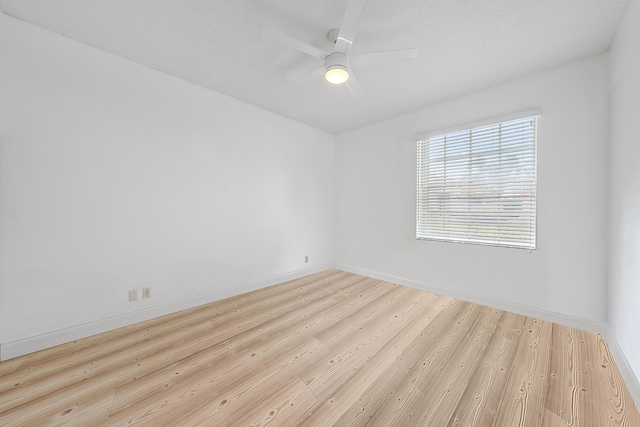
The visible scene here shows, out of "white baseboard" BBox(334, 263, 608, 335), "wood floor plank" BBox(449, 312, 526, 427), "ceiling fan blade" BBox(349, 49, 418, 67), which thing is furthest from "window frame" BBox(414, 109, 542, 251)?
"ceiling fan blade" BBox(349, 49, 418, 67)

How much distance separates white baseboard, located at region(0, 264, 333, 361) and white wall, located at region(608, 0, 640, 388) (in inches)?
143

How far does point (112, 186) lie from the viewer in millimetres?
2295

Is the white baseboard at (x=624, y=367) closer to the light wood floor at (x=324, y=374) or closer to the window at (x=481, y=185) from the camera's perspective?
the light wood floor at (x=324, y=374)

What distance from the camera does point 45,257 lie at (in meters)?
1.99

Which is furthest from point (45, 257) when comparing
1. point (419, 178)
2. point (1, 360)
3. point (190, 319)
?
point (419, 178)

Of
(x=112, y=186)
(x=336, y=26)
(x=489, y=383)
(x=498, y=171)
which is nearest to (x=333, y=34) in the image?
(x=336, y=26)

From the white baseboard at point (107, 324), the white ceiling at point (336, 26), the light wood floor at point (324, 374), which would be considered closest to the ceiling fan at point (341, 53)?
the white ceiling at point (336, 26)

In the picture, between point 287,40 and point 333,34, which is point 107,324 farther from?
point 333,34

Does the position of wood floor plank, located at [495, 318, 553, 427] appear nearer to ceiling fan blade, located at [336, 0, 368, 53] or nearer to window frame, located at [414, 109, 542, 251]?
window frame, located at [414, 109, 542, 251]

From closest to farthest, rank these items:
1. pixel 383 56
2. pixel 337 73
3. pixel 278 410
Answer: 1. pixel 278 410
2. pixel 383 56
3. pixel 337 73

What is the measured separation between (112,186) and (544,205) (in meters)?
4.50

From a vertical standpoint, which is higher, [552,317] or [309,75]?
[309,75]

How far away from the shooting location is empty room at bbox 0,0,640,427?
1.55 m

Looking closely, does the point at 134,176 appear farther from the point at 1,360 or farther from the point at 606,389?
the point at 606,389
